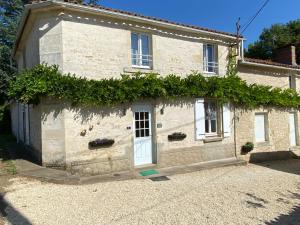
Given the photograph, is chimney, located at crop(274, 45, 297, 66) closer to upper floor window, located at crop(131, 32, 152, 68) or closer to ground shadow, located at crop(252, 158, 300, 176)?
ground shadow, located at crop(252, 158, 300, 176)

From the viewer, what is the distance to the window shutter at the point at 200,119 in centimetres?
1152

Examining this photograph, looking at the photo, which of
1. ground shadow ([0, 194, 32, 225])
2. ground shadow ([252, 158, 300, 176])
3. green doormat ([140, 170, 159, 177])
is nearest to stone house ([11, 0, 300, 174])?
green doormat ([140, 170, 159, 177])

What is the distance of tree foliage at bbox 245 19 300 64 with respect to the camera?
108 feet

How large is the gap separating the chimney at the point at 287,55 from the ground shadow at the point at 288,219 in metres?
13.4

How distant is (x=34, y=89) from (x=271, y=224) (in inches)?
279

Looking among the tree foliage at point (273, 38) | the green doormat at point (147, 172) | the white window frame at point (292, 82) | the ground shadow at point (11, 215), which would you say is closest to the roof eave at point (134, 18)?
the green doormat at point (147, 172)

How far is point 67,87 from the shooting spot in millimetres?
8805

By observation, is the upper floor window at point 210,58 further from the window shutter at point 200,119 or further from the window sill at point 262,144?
the window sill at point 262,144

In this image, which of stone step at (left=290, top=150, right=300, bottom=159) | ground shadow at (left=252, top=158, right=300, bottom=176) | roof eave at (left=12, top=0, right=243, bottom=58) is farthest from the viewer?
stone step at (left=290, top=150, right=300, bottom=159)

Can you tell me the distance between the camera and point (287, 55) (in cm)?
1773

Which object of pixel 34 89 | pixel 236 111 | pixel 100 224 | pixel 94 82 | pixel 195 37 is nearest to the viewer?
pixel 100 224

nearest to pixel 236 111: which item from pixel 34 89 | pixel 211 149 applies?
pixel 211 149

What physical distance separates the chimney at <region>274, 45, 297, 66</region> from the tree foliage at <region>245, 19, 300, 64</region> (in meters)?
15.4

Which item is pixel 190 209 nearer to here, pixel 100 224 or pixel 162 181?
pixel 100 224
